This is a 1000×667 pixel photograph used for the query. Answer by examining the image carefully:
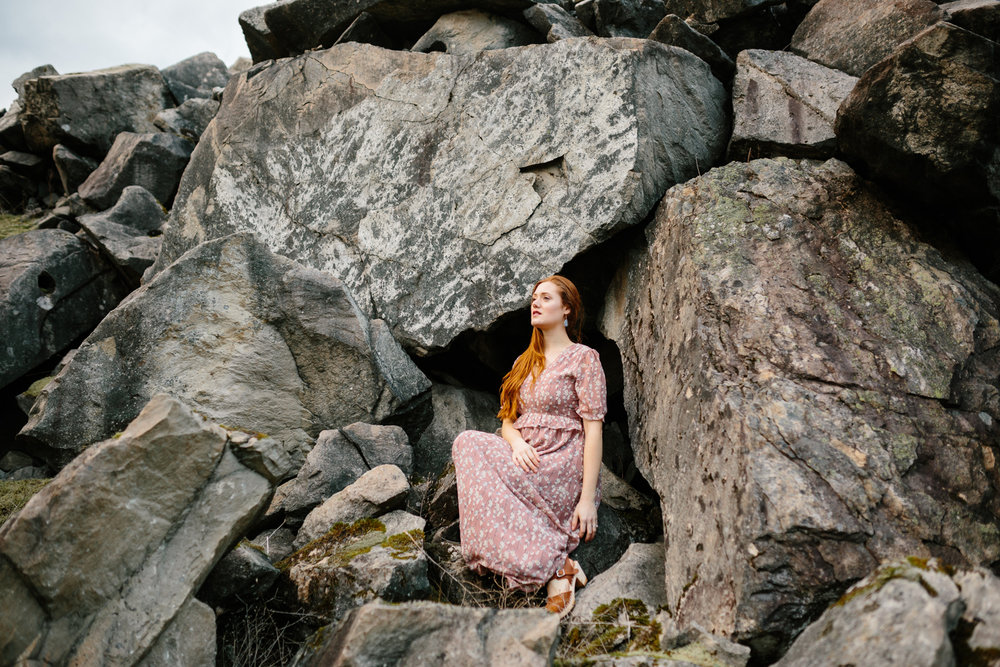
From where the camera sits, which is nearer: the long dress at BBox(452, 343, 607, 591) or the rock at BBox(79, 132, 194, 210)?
the long dress at BBox(452, 343, 607, 591)

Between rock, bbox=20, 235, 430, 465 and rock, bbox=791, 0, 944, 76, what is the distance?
13.3 ft

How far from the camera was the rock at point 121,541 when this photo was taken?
105 inches

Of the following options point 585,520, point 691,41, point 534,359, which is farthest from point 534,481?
point 691,41

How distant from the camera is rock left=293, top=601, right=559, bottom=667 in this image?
2.48 meters

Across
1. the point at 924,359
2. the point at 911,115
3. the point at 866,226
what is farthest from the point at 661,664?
the point at 911,115

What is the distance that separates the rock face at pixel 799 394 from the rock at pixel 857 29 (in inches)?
50.9

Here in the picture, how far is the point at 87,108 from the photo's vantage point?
10414 mm

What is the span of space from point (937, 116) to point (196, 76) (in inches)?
483

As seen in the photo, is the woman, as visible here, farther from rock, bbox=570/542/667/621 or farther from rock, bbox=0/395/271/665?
rock, bbox=0/395/271/665

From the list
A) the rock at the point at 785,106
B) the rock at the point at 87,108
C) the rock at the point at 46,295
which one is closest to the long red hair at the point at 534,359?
the rock at the point at 785,106

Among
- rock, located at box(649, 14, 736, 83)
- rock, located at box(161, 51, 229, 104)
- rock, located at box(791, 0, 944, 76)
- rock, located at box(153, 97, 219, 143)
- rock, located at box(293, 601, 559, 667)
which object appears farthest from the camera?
rock, located at box(161, 51, 229, 104)

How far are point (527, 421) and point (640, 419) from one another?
0.73 meters

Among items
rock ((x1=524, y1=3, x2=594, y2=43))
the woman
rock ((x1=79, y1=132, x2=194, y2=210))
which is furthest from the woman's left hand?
rock ((x1=79, y1=132, x2=194, y2=210))

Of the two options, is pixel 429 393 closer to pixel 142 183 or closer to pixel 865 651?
pixel 865 651
